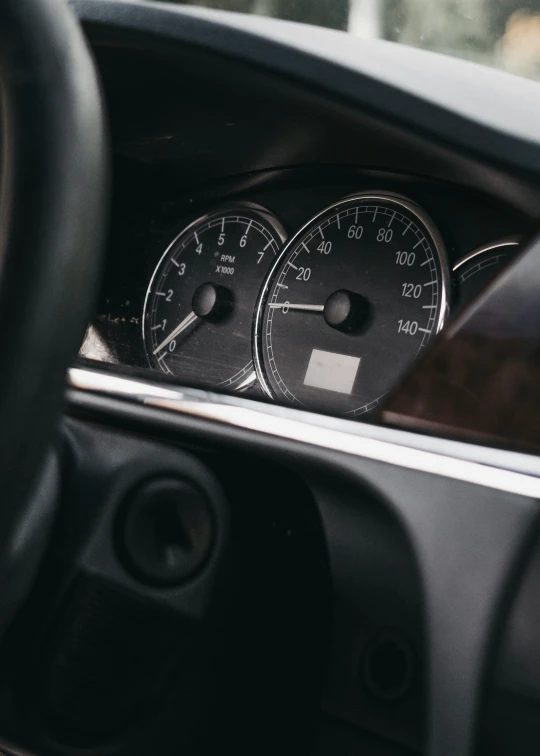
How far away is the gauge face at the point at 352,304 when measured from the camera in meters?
1.19

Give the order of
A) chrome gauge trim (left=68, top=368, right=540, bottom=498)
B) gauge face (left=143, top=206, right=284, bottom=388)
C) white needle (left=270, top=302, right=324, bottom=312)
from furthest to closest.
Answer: gauge face (left=143, top=206, right=284, bottom=388), white needle (left=270, top=302, right=324, bottom=312), chrome gauge trim (left=68, top=368, right=540, bottom=498)

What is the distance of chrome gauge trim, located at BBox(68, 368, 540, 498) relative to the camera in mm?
736

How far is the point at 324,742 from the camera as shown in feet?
2.83

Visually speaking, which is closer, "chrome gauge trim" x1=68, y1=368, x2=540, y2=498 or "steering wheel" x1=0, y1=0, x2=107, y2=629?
"steering wheel" x1=0, y1=0, x2=107, y2=629

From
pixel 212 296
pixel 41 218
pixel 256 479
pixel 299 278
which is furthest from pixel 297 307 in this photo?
pixel 41 218

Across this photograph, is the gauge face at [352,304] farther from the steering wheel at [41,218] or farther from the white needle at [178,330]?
the steering wheel at [41,218]

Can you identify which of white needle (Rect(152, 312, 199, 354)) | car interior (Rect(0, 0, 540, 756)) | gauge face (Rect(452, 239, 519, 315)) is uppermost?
gauge face (Rect(452, 239, 519, 315))

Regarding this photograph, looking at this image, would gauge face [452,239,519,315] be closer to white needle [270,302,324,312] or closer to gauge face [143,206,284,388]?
white needle [270,302,324,312]

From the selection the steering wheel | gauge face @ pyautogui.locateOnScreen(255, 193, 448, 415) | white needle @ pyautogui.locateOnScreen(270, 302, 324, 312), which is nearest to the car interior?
the steering wheel

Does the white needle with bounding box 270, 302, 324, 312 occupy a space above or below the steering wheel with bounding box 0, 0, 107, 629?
above

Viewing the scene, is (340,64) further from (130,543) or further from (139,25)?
(130,543)

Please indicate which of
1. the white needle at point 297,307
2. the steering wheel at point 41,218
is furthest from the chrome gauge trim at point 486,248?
the steering wheel at point 41,218

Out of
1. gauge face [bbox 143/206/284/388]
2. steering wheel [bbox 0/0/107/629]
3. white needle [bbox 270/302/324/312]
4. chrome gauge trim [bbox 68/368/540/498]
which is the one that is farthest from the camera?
gauge face [bbox 143/206/284/388]

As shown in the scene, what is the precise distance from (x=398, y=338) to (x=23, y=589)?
66cm
